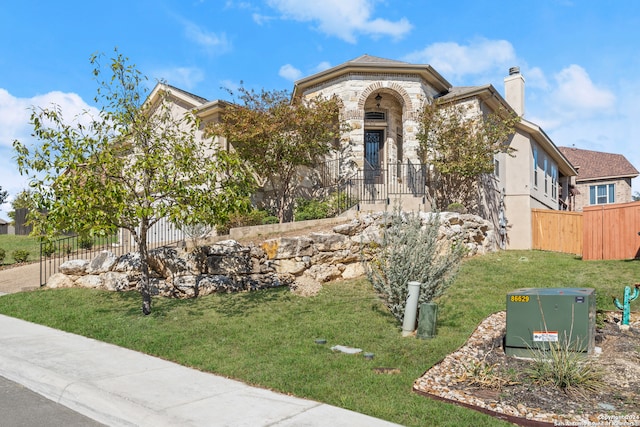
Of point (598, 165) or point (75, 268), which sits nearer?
point (75, 268)

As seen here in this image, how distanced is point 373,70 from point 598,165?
991 inches

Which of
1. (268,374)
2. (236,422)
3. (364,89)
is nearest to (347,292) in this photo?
(268,374)

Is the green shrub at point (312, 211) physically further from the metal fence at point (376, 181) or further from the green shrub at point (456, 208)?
the green shrub at point (456, 208)

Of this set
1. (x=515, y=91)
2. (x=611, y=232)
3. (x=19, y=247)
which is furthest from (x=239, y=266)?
(x=515, y=91)

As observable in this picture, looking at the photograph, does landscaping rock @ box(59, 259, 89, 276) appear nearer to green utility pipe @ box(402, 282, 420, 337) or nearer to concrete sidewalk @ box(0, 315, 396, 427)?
concrete sidewalk @ box(0, 315, 396, 427)

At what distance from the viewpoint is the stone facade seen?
38.8 feet

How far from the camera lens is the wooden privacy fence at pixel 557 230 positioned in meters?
18.6

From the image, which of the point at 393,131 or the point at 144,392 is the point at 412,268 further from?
the point at 393,131

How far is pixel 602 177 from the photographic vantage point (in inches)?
1342

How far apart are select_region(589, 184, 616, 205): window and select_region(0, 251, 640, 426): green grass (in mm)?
23510

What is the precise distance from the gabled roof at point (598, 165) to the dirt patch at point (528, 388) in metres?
30.5

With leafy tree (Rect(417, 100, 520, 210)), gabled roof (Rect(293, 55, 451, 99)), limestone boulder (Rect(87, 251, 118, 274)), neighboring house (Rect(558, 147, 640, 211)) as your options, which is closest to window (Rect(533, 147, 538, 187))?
leafy tree (Rect(417, 100, 520, 210))

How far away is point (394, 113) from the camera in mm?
18688

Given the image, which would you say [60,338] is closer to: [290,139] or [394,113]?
[290,139]
